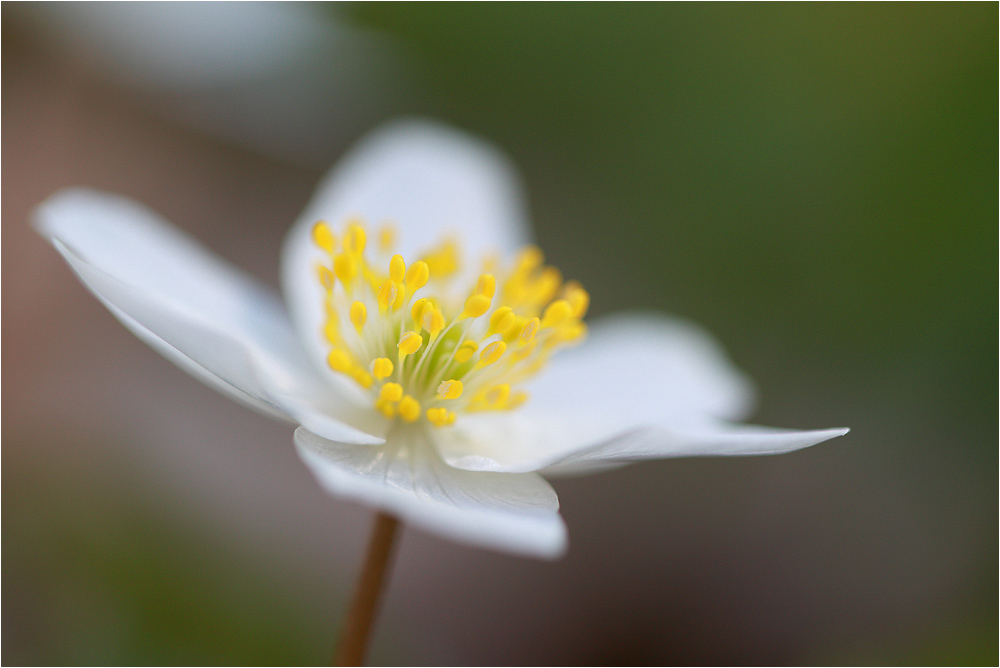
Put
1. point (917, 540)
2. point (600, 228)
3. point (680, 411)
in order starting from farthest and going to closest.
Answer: point (600, 228) < point (917, 540) < point (680, 411)

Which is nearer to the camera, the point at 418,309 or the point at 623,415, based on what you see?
the point at 418,309

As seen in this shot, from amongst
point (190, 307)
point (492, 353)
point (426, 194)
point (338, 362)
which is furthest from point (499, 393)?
point (426, 194)

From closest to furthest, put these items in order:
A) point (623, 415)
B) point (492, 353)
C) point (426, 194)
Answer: point (492, 353), point (623, 415), point (426, 194)

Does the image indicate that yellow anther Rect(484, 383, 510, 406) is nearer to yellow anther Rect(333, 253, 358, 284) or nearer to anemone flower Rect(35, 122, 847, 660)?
anemone flower Rect(35, 122, 847, 660)

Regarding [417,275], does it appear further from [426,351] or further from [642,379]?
[642,379]

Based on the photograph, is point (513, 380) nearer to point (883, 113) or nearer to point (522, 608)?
A: point (522, 608)

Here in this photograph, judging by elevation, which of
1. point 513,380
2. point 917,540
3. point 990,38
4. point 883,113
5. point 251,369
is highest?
point 990,38

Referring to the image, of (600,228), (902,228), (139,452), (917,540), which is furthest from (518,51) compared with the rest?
(917,540)
